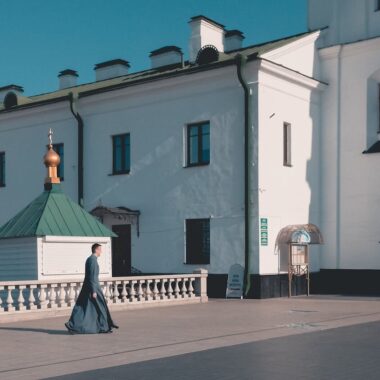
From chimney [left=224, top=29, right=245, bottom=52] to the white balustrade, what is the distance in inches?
423

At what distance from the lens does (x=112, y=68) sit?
3061 centimetres

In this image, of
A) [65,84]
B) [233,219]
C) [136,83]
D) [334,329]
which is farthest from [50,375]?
[65,84]

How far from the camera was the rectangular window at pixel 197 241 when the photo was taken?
2189 cm

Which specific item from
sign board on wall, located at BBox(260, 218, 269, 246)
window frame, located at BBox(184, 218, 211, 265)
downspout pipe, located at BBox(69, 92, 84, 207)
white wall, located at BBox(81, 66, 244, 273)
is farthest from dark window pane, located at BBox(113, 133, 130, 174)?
sign board on wall, located at BBox(260, 218, 269, 246)

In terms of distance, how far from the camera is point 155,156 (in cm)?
Answer: 2311

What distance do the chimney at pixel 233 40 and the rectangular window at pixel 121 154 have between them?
19.9 feet

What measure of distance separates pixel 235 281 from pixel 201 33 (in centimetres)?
902

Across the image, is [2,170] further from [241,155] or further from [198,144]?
[241,155]

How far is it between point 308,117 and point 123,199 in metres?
6.84

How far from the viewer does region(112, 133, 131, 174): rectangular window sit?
24141 mm

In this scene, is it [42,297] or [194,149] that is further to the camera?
[194,149]

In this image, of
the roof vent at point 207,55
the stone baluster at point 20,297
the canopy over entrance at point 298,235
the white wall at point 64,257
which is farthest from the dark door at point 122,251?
the stone baluster at point 20,297

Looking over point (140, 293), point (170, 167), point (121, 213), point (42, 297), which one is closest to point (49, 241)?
point (42, 297)

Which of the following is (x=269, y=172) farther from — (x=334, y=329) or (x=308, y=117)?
(x=334, y=329)
